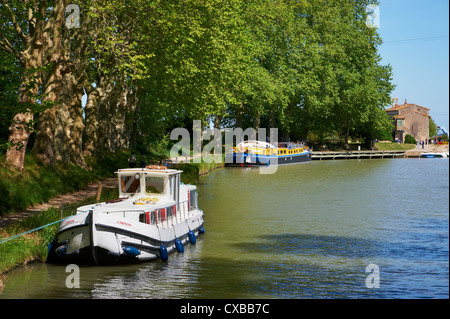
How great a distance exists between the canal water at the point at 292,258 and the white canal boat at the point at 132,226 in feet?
1.53

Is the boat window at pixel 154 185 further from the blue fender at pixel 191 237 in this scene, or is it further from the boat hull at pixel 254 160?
the boat hull at pixel 254 160

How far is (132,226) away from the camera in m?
20.2

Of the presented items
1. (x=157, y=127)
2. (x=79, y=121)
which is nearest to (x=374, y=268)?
(x=79, y=121)

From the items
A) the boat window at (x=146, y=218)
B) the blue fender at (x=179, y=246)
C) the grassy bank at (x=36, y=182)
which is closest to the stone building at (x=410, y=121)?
the grassy bank at (x=36, y=182)

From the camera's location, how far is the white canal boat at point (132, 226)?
64.8 ft

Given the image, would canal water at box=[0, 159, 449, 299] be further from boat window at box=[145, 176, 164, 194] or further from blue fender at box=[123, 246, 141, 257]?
boat window at box=[145, 176, 164, 194]

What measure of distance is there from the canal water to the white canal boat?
466 mm

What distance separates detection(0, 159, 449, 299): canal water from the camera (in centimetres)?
1775

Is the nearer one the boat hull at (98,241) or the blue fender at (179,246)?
the boat hull at (98,241)

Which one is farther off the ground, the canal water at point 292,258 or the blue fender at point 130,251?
the blue fender at point 130,251

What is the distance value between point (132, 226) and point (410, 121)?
14652cm

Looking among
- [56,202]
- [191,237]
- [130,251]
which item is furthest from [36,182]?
[130,251]

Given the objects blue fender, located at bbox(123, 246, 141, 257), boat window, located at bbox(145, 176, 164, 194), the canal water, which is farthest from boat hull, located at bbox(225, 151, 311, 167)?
blue fender, located at bbox(123, 246, 141, 257)

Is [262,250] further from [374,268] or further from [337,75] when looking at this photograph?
[337,75]
